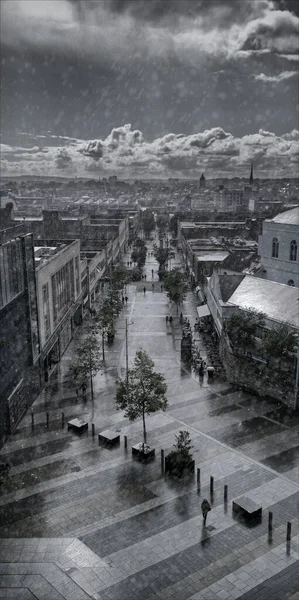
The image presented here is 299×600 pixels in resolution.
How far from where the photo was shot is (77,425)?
26.9m

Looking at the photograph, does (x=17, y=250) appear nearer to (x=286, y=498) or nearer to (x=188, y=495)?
(x=188, y=495)

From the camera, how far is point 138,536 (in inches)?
728

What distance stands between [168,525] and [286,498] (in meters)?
5.28

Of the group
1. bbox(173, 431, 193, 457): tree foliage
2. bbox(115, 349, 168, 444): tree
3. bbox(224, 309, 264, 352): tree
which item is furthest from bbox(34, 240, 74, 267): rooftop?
bbox(173, 431, 193, 457): tree foliage

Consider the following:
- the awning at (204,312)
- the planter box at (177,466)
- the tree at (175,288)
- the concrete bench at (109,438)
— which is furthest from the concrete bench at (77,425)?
the tree at (175,288)

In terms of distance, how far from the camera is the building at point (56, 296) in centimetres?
3462

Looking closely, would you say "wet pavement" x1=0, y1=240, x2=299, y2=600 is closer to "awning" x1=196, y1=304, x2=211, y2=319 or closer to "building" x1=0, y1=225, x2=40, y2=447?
"building" x1=0, y1=225, x2=40, y2=447

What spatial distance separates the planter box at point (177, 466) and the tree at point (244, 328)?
1282 cm

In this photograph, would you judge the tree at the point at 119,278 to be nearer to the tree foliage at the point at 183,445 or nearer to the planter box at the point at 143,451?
the planter box at the point at 143,451

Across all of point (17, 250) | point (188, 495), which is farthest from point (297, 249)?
point (188, 495)

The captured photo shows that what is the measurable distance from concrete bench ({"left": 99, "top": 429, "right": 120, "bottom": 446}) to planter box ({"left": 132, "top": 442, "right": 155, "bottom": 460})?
150 centimetres

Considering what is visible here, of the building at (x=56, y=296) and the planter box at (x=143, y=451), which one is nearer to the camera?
the planter box at (x=143, y=451)

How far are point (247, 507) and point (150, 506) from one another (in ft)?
12.7

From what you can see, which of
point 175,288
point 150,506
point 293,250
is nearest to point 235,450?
point 150,506
